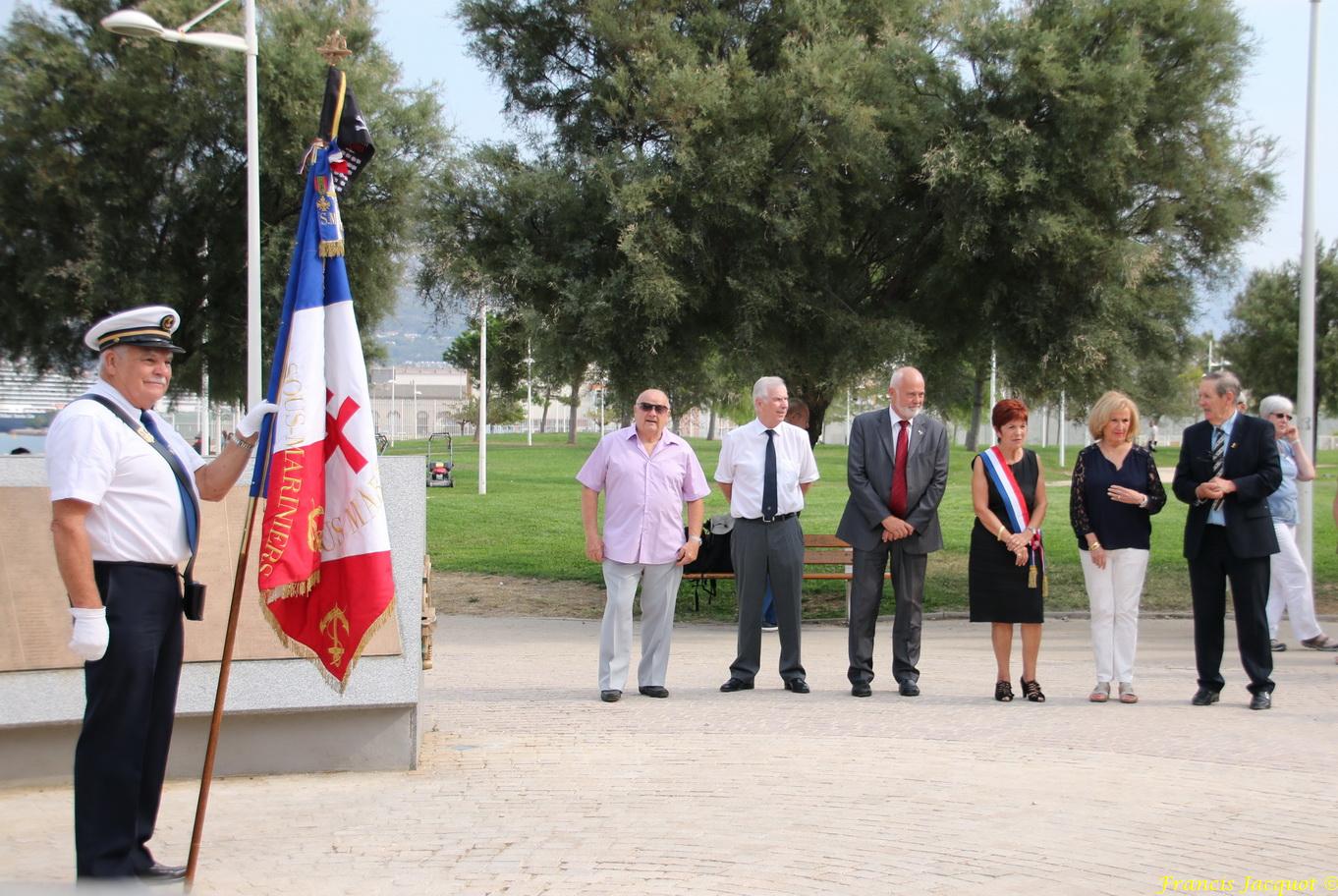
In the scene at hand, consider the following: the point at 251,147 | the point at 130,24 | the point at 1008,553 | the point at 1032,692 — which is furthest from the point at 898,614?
the point at 130,24

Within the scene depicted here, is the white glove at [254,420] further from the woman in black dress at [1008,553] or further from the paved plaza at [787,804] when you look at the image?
the woman in black dress at [1008,553]

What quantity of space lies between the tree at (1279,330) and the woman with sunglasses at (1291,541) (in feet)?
93.4

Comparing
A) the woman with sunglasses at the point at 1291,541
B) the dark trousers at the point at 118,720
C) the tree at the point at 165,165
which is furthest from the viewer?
the tree at the point at 165,165

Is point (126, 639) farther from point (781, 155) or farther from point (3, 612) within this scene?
point (781, 155)

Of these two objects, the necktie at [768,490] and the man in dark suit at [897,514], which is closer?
the man in dark suit at [897,514]

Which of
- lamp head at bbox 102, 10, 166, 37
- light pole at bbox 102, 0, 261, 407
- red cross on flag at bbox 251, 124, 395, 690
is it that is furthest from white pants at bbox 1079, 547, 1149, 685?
lamp head at bbox 102, 10, 166, 37

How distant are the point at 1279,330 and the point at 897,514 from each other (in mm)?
32913

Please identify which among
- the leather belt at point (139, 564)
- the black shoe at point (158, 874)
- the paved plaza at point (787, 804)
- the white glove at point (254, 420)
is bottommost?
the black shoe at point (158, 874)

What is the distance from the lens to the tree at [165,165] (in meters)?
19.4

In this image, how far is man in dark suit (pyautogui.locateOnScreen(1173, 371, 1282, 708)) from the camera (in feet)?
27.7

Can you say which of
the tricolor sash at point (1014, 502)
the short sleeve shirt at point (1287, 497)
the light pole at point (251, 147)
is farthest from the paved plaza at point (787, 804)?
the light pole at point (251, 147)

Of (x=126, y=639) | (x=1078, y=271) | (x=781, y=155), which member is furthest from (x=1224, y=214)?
(x=126, y=639)

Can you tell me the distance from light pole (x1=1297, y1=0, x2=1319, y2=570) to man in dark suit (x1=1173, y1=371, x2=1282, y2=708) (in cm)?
551

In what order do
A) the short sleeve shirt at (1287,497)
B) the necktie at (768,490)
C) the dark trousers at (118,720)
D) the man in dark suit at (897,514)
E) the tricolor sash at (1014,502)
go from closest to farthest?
the dark trousers at (118,720)
the tricolor sash at (1014,502)
the man in dark suit at (897,514)
the necktie at (768,490)
the short sleeve shirt at (1287,497)
